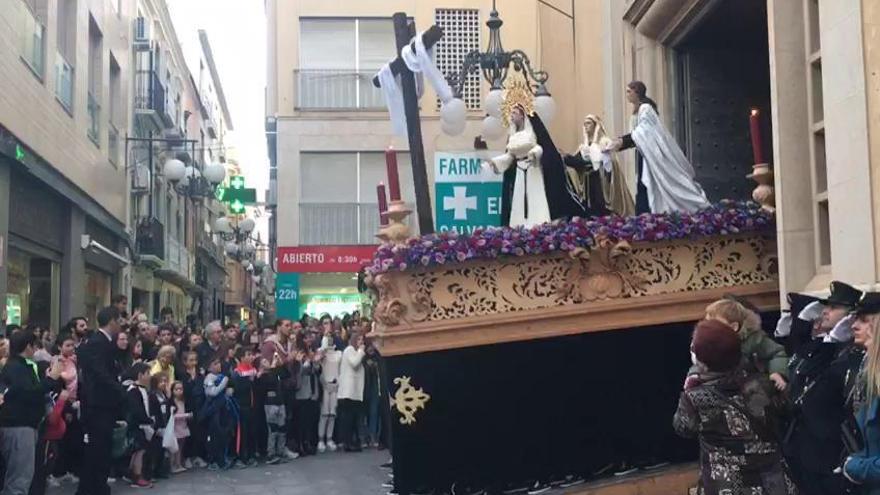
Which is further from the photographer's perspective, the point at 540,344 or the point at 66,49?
the point at 66,49

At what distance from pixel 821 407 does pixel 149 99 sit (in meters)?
27.6

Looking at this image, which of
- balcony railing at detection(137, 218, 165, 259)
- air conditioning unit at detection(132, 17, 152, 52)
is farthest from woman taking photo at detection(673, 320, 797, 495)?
air conditioning unit at detection(132, 17, 152, 52)

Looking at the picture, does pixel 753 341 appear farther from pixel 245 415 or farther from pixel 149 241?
pixel 149 241

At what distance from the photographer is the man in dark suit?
10117 mm

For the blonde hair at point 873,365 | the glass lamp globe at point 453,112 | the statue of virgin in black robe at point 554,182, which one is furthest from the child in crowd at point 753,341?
the glass lamp globe at point 453,112

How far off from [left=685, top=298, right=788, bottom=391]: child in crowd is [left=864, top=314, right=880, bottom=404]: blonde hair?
72 cm

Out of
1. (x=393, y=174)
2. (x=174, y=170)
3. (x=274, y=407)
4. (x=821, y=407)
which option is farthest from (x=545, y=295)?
(x=174, y=170)

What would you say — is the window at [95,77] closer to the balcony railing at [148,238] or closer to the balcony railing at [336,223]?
the balcony railing at [336,223]

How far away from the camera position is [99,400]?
1021 cm

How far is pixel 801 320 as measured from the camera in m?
6.40

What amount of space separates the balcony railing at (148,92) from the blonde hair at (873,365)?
2702 centimetres

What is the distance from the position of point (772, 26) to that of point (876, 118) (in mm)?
1685

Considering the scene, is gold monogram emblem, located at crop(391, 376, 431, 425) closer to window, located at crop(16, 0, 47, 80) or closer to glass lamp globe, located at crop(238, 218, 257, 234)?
window, located at crop(16, 0, 47, 80)

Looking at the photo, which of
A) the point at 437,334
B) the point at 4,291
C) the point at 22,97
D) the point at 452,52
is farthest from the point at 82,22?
the point at 437,334
